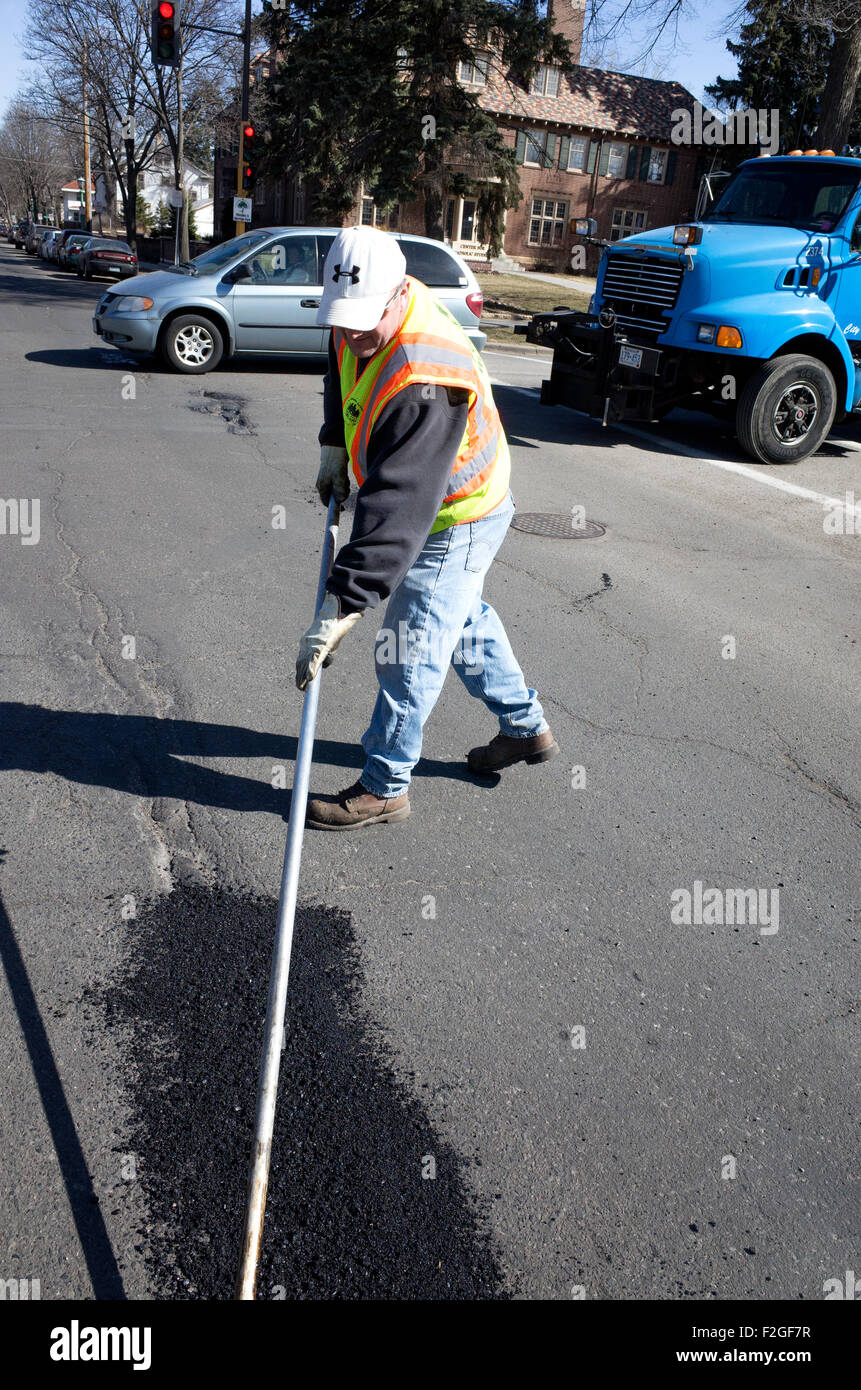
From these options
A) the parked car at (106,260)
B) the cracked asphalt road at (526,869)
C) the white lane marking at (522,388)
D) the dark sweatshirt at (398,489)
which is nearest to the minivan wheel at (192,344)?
the white lane marking at (522,388)

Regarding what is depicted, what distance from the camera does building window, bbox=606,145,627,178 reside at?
4854 centimetres

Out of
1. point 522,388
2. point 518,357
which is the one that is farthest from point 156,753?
point 518,357

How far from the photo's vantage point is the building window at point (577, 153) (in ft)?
157

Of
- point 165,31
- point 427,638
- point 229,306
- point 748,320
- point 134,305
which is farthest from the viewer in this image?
point 165,31

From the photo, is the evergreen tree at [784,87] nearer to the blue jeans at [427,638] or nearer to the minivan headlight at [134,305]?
the minivan headlight at [134,305]

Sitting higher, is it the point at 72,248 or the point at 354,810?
Result: the point at 72,248

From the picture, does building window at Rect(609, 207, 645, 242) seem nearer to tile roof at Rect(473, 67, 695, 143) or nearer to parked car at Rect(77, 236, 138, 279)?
tile roof at Rect(473, 67, 695, 143)

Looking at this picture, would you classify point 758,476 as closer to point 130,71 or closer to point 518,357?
point 518,357

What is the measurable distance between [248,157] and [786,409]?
18.5 m

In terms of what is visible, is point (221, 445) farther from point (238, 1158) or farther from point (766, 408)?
point (238, 1158)

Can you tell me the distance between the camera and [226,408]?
10867mm

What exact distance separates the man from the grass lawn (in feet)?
53.7

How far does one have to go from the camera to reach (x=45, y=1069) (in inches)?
101
